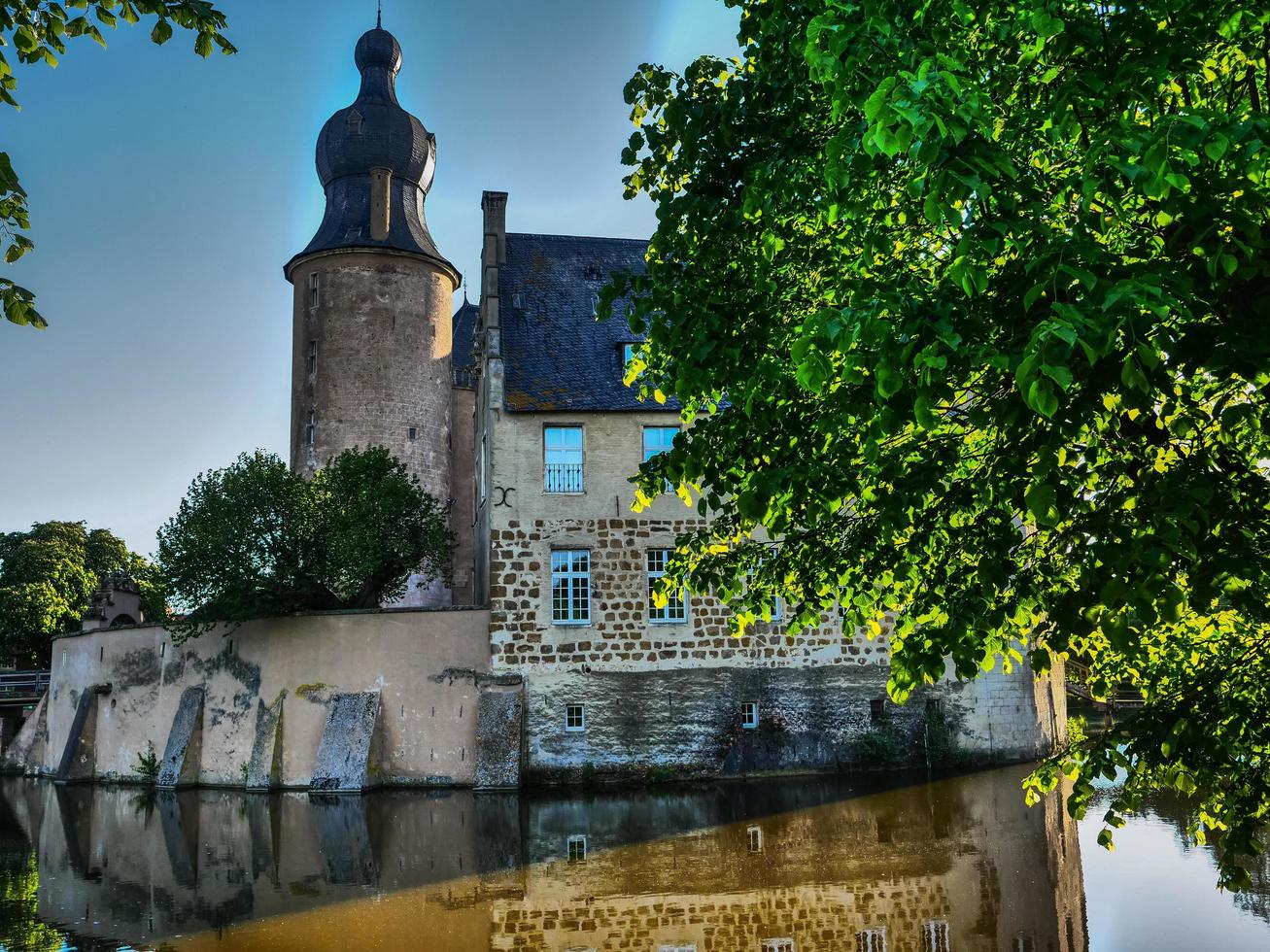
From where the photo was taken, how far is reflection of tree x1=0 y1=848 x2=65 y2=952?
9648 millimetres

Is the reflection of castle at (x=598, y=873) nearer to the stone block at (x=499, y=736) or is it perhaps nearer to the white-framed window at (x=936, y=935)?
the white-framed window at (x=936, y=935)

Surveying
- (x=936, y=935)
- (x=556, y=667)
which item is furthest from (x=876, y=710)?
(x=936, y=935)

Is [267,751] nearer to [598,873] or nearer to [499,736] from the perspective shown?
[499,736]

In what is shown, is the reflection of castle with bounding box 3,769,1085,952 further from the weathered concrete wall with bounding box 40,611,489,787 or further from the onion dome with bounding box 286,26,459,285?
the onion dome with bounding box 286,26,459,285

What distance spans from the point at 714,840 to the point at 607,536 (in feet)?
29.3

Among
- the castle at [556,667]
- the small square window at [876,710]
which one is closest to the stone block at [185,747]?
the castle at [556,667]

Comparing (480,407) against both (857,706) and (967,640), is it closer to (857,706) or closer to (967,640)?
(857,706)

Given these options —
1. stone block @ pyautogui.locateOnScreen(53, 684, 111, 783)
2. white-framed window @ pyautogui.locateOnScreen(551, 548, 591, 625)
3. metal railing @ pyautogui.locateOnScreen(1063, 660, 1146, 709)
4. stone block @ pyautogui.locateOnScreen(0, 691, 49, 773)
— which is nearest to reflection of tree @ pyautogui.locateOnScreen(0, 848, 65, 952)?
white-framed window @ pyautogui.locateOnScreen(551, 548, 591, 625)

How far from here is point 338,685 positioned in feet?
70.9

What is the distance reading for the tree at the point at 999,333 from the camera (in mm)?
3520

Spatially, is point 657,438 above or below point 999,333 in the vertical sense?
above

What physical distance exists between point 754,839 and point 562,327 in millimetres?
13284

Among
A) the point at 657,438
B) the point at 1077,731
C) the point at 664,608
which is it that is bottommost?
the point at 1077,731

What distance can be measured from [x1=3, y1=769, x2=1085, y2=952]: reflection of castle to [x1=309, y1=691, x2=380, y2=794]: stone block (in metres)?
1.37
